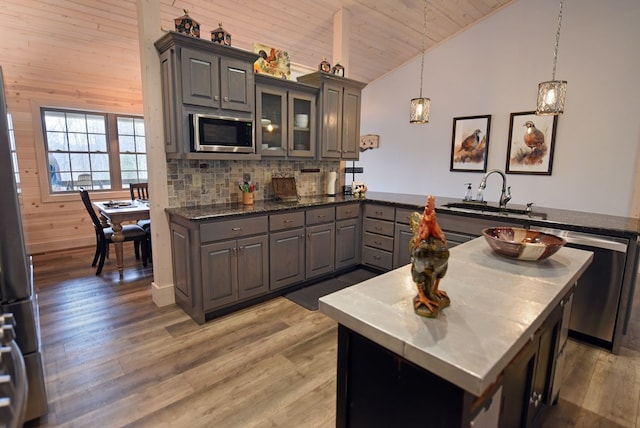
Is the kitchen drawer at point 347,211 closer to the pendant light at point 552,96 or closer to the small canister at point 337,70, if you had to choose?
the small canister at point 337,70

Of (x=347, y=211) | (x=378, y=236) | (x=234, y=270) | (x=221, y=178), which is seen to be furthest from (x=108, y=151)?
(x=378, y=236)

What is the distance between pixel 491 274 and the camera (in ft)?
4.64

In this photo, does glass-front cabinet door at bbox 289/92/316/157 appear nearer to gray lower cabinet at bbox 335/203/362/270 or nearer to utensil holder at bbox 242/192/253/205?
utensil holder at bbox 242/192/253/205

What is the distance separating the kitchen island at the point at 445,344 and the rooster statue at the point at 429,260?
5 centimetres

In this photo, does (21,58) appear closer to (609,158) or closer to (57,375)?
(57,375)

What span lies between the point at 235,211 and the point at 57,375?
1.61 meters

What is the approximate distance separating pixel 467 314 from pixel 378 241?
9.24ft

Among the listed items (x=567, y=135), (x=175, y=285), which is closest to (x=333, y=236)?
(x=175, y=285)

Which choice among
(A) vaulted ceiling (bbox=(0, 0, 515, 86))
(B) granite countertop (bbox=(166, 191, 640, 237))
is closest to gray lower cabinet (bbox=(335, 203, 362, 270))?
(B) granite countertop (bbox=(166, 191, 640, 237))

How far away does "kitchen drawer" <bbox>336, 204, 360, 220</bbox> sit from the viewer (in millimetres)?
3697

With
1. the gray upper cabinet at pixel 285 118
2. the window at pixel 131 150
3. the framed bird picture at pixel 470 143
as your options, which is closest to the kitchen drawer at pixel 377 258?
the gray upper cabinet at pixel 285 118

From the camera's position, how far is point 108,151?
5.19 meters

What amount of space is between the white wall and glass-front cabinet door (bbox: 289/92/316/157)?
1.40 meters

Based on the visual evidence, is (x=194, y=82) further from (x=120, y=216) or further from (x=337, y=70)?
(x=337, y=70)
